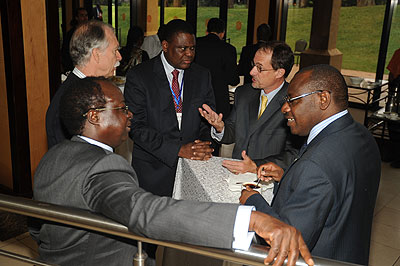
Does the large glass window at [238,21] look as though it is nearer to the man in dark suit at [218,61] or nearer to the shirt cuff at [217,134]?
the man in dark suit at [218,61]

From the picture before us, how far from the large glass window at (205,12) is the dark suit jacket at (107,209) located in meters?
9.23

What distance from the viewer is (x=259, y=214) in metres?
1.20

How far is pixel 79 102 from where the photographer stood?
1563mm

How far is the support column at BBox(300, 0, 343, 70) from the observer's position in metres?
9.06

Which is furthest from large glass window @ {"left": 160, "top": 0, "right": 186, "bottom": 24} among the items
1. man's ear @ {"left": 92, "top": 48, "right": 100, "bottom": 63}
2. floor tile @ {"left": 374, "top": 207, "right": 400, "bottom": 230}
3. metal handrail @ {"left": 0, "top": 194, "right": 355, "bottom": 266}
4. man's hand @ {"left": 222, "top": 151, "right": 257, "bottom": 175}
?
metal handrail @ {"left": 0, "top": 194, "right": 355, "bottom": 266}

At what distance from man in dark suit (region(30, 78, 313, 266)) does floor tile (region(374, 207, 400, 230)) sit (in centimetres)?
355

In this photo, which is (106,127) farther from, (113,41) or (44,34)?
(44,34)

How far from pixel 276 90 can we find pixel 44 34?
94.7 inches

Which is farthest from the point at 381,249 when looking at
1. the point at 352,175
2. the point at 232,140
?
the point at 352,175

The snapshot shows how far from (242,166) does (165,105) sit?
0.85 m

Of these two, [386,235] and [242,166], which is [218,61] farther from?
[242,166]

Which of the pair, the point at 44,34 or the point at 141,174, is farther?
the point at 44,34

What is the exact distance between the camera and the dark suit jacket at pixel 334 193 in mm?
1544

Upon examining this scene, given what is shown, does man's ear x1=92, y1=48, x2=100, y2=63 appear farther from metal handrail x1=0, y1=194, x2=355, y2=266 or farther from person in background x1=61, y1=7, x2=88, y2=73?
person in background x1=61, y1=7, x2=88, y2=73
